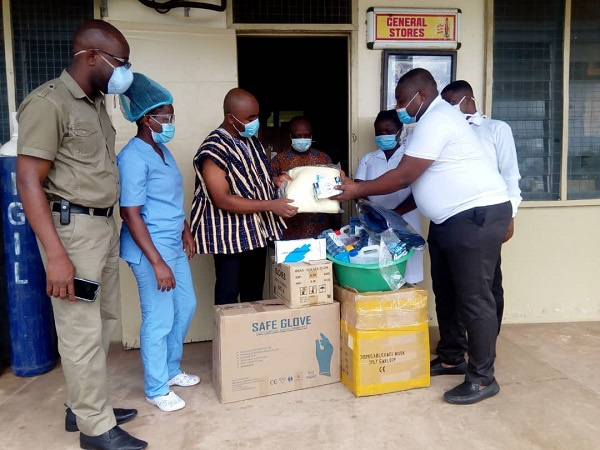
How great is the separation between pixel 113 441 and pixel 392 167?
2.30m

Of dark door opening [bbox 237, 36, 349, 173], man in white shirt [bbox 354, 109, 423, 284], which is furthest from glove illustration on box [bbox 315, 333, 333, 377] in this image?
dark door opening [bbox 237, 36, 349, 173]

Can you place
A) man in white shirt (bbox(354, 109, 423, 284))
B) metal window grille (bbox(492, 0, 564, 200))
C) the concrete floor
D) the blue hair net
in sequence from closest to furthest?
the concrete floor → the blue hair net → man in white shirt (bbox(354, 109, 423, 284)) → metal window grille (bbox(492, 0, 564, 200))

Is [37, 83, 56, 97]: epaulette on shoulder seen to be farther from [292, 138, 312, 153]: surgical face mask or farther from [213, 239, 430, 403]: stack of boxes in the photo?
[292, 138, 312, 153]: surgical face mask

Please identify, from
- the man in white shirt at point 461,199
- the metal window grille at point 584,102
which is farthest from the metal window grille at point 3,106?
the metal window grille at point 584,102

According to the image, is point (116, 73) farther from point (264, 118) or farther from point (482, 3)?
point (264, 118)

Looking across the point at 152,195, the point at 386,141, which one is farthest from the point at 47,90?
the point at 386,141

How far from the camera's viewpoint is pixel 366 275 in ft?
9.23

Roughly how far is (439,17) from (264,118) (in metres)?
5.14

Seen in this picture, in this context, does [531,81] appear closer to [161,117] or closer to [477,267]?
[477,267]

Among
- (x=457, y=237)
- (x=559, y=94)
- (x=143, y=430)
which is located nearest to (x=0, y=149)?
(x=143, y=430)

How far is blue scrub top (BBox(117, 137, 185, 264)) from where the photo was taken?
2510 mm

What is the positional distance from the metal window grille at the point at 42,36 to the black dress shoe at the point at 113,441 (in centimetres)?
246

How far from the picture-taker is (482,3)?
12.6 ft

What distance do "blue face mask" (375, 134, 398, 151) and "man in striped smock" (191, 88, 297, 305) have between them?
86cm
